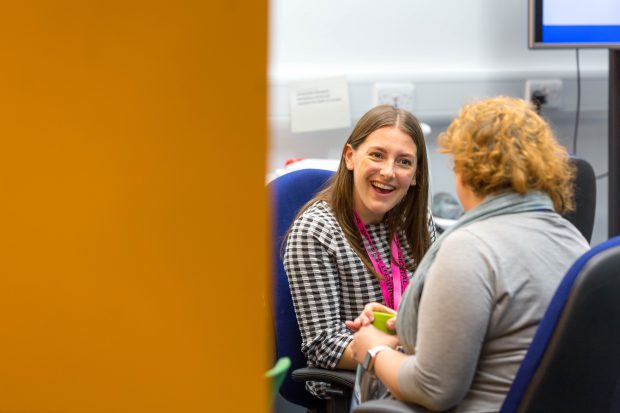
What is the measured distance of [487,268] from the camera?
1.38m

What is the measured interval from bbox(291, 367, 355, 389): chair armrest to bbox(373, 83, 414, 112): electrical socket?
5.15 feet

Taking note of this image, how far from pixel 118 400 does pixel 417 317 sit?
0.85 metres

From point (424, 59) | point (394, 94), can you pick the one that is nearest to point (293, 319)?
point (394, 94)

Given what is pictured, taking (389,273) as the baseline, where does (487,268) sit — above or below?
above

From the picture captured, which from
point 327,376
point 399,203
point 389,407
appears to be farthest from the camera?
point 399,203

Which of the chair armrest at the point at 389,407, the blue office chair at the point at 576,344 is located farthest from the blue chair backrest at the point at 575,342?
the chair armrest at the point at 389,407

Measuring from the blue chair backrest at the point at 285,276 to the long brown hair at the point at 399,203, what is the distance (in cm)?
6

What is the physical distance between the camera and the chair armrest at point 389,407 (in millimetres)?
1458

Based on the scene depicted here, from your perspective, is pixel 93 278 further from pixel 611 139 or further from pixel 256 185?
pixel 611 139

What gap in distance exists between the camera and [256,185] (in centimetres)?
69

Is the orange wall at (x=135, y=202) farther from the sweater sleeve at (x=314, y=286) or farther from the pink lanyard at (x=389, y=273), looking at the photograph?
the pink lanyard at (x=389, y=273)

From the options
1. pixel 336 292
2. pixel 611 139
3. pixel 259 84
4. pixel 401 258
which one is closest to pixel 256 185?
pixel 259 84

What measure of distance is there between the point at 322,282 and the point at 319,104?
1394 mm

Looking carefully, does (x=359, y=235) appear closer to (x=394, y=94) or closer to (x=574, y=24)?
(x=394, y=94)
